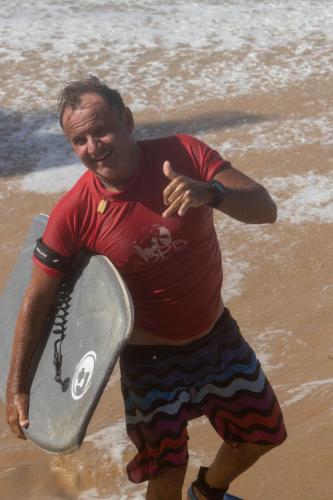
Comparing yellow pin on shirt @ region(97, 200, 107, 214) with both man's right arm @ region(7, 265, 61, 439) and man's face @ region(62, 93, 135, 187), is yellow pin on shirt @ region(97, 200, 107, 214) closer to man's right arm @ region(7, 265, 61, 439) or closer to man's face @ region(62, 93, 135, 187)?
man's face @ region(62, 93, 135, 187)

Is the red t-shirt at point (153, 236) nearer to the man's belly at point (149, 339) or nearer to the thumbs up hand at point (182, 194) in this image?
the man's belly at point (149, 339)

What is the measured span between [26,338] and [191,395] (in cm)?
66

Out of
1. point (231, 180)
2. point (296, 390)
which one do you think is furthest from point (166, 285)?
point (296, 390)

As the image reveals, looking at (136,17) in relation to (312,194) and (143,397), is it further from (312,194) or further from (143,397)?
(143,397)

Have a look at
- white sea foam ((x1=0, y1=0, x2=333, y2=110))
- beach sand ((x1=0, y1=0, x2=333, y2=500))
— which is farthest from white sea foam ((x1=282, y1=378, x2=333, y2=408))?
white sea foam ((x1=0, y1=0, x2=333, y2=110))

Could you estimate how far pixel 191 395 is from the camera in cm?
381

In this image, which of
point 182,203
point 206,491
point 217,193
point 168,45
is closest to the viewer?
point 182,203

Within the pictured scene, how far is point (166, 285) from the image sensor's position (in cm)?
362

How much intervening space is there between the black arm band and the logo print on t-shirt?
0.90ft

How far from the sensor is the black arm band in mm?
3543

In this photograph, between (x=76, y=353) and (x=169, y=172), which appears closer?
(x=169, y=172)

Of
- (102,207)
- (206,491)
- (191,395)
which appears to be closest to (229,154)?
(206,491)

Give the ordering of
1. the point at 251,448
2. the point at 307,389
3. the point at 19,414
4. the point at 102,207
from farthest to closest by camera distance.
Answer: the point at 307,389, the point at 251,448, the point at 19,414, the point at 102,207

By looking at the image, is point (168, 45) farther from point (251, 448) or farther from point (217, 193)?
point (217, 193)
